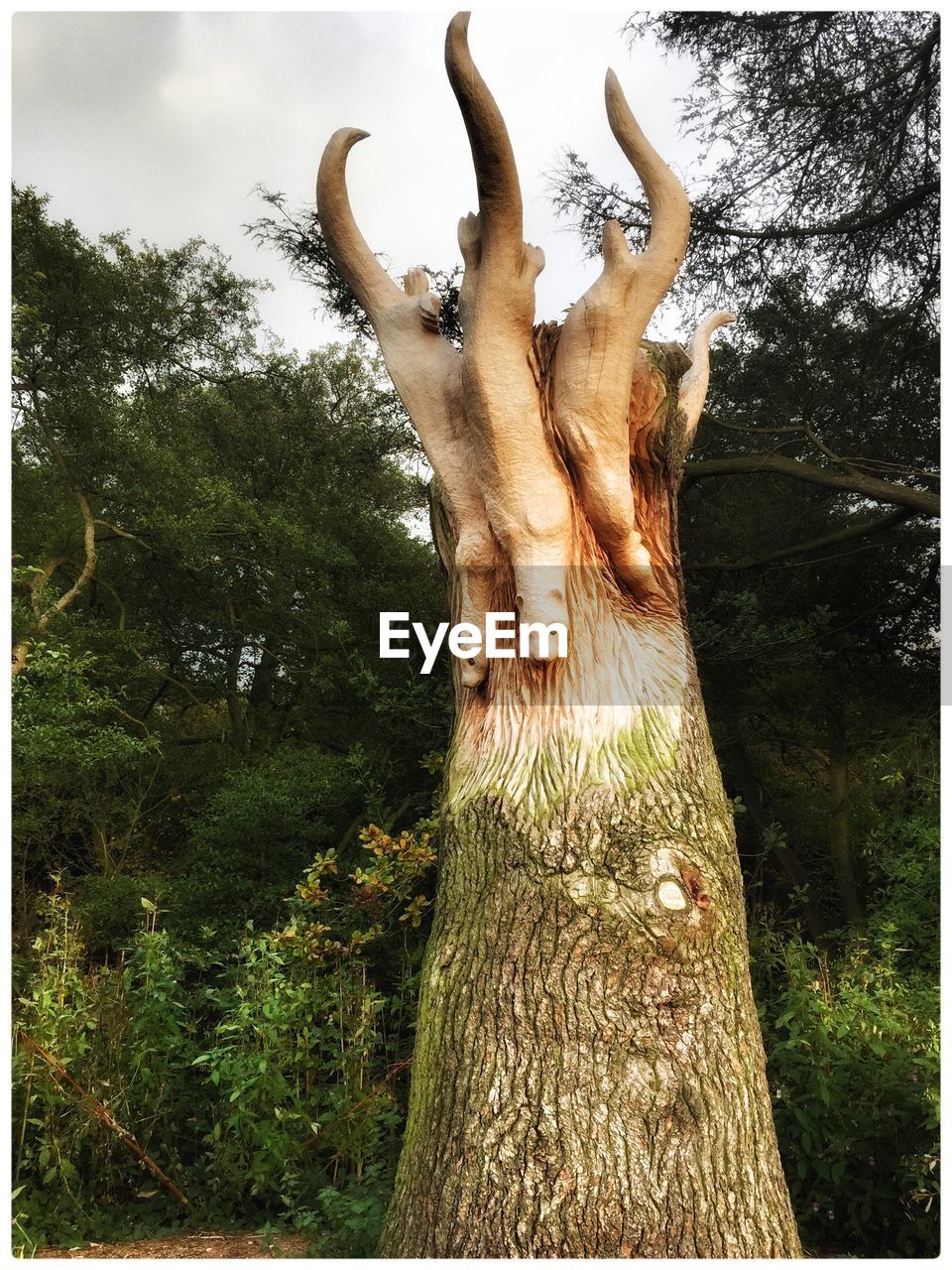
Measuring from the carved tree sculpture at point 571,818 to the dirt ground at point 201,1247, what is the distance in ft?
2.74

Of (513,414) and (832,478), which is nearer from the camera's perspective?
(513,414)

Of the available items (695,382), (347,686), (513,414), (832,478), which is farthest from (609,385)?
(347,686)

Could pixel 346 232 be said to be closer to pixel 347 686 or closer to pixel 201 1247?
pixel 201 1247

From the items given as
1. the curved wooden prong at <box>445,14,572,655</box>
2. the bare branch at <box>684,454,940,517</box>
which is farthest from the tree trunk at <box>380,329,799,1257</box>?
the bare branch at <box>684,454,940,517</box>

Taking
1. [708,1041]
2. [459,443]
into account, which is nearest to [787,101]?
[459,443]

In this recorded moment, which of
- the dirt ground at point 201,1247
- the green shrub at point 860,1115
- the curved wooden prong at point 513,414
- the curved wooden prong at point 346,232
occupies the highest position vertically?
the curved wooden prong at point 346,232

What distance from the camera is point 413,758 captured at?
19.2ft

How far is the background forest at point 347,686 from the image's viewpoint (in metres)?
3.35

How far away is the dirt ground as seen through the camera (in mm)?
2967

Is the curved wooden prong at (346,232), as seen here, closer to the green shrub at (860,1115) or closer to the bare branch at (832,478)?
the bare branch at (832,478)

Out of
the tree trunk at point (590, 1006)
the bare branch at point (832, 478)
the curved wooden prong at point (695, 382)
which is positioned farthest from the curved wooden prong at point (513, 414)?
the bare branch at point (832, 478)

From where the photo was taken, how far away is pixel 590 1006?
7.20 ft

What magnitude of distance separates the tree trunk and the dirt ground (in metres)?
0.81

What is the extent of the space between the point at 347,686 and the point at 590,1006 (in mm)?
4864
